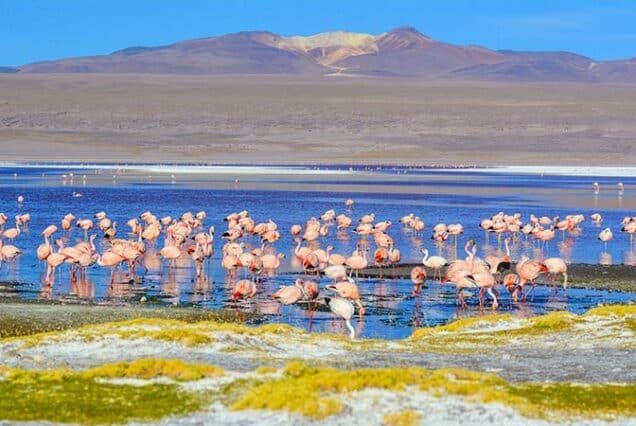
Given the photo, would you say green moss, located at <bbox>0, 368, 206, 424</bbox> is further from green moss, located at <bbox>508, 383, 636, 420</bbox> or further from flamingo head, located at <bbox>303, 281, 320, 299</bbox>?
flamingo head, located at <bbox>303, 281, 320, 299</bbox>

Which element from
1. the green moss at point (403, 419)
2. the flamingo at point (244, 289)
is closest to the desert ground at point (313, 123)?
the flamingo at point (244, 289)

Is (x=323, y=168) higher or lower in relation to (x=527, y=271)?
higher

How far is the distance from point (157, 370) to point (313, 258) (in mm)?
11268

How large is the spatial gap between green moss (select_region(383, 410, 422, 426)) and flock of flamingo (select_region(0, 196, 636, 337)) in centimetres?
680

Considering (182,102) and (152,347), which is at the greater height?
(182,102)

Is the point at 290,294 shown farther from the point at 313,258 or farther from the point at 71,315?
the point at 313,258

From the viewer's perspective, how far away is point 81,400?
1186cm

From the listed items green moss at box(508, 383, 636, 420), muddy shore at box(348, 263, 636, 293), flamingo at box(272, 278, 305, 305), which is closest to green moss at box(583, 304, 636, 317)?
flamingo at box(272, 278, 305, 305)

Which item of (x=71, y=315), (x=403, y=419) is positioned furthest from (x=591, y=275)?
(x=403, y=419)

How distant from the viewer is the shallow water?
2206 centimetres

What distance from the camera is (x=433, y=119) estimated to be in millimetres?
118750

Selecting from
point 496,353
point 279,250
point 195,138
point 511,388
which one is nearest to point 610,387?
point 511,388

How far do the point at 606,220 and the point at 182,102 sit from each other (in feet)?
308

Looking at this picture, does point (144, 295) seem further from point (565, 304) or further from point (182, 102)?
point (182, 102)
